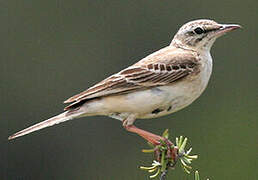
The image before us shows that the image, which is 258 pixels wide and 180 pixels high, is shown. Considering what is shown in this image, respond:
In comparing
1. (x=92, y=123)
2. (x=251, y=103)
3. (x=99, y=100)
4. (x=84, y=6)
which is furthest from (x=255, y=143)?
(x=99, y=100)

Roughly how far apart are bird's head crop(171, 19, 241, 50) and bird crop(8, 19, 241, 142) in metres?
0.02

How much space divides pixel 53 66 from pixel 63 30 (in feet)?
7.44

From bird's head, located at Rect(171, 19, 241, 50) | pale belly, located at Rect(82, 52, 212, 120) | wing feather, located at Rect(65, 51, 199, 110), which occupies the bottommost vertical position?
pale belly, located at Rect(82, 52, 212, 120)

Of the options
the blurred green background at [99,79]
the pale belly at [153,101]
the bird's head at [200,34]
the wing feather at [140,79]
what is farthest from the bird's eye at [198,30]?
the blurred green background at [99,79]

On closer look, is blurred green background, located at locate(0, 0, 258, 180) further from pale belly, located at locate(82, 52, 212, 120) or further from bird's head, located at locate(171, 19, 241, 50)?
pale belly, located at locate(82, 52, 212, 120)

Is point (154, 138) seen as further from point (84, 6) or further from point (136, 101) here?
point (84, 6)

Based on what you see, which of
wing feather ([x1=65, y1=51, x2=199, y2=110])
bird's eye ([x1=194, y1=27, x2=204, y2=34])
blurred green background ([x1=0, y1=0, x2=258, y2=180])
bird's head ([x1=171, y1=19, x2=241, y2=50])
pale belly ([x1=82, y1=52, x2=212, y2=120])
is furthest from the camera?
blurred green background ([x1=0, y1=0, x2=258, y2=180])

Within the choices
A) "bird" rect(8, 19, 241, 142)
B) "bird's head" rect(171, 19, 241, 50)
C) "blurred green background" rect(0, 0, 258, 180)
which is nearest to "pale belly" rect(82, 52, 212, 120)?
"bird" rect(8, 19, 241, 142)

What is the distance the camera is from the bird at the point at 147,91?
11.6 meters

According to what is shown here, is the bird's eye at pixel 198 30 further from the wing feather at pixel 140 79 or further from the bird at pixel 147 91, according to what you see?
the wing feather at pixel 140 79

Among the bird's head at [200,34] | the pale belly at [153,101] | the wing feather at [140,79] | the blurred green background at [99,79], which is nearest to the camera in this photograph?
the pale belly at [153,101]

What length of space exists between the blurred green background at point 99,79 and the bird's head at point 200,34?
1262 cm

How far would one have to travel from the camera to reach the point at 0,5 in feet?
118

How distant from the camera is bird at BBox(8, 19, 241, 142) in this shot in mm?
11602
